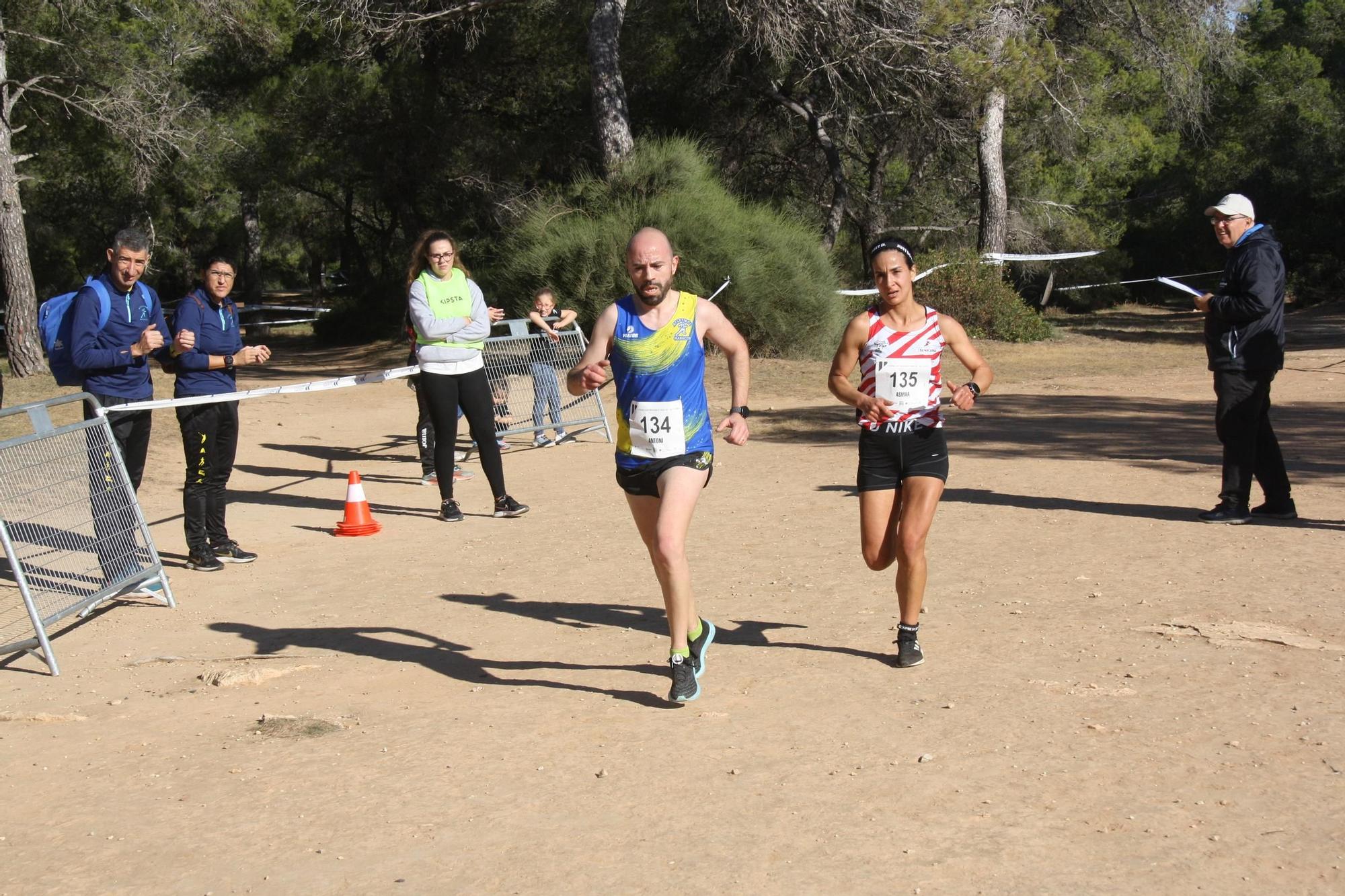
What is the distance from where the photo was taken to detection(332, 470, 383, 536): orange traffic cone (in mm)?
9719

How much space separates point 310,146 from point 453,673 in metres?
25.0

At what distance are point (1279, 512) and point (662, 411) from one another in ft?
17.6

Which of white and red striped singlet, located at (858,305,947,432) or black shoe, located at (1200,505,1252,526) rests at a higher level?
white and red striped singlet, located at (858,305,947,432)

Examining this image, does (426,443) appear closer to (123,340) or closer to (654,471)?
(123,340)

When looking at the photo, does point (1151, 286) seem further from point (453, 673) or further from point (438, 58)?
point (453, 673)

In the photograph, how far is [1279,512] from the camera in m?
8.84

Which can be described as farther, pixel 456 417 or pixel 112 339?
pixel 456 417

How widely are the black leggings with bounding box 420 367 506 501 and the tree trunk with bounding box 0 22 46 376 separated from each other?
1545 centimetres

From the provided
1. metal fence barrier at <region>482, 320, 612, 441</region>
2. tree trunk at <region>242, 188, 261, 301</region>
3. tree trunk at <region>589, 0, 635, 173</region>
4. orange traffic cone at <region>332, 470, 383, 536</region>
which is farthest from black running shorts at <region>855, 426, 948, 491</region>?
tree trunk at <region>242, 188, 261, 301</region>

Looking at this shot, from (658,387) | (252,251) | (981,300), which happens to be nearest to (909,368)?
(658,387)

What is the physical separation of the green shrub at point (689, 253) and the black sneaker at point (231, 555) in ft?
39.4

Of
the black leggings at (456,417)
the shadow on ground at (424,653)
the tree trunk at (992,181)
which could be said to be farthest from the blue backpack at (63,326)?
the tree trunk at (992,181)

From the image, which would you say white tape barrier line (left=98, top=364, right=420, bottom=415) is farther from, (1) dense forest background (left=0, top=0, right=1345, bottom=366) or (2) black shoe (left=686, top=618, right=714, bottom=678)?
(1) dense forest background (left=0, top=0, right=1345, bottom=366)

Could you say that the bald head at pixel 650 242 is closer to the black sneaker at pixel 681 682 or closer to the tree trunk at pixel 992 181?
the black sneaker at pixel 681 682
